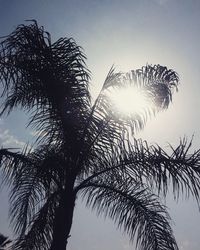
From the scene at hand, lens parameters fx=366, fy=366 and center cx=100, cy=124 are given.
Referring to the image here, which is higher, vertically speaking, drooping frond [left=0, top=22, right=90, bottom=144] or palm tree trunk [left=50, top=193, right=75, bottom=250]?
drooping frond [left=0, top=22, right=90, bottom=144]

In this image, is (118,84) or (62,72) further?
(118,84)

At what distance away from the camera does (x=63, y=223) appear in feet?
23.4

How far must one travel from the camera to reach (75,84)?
776 cm

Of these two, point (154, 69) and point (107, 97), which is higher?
point (154, 69)

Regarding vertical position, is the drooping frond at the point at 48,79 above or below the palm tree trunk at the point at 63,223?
above

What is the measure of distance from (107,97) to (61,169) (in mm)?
2084

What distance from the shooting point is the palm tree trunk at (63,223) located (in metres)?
6.97

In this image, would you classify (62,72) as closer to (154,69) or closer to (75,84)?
(75,84)

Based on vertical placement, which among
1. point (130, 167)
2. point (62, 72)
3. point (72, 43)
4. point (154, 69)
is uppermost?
point (154, 69)

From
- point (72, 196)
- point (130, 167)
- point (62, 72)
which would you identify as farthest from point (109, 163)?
point (62, 72)

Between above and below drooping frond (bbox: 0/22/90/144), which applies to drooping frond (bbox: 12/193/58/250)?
below

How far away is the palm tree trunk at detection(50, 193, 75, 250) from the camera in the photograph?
6.97 metres

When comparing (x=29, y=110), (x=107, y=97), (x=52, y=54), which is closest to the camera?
(x=52, y=54)

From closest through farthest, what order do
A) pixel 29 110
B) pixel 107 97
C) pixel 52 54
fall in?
1. pixel 52 54
2. pixel 29 110
3. pixel 107 97
